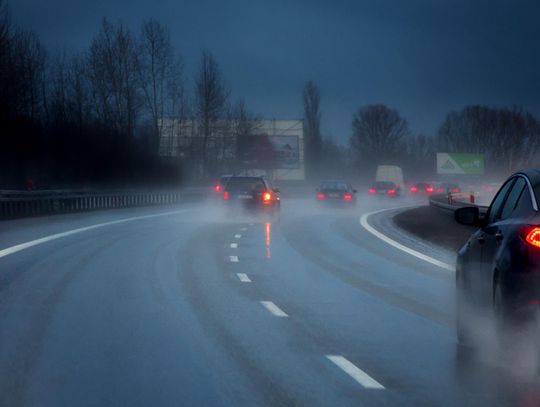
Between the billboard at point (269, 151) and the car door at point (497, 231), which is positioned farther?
the billboard at point (269, 151)

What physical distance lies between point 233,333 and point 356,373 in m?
2.45

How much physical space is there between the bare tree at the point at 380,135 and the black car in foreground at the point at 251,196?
378 feet

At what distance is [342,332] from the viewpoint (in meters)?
10.7

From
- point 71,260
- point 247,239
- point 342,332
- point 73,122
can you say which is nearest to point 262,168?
point 73,122

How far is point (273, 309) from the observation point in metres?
12.6

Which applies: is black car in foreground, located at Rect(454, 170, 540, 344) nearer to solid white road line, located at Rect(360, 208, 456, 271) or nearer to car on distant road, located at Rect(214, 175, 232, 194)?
solid white road line, located at Rect(360, 208, 456, 271)

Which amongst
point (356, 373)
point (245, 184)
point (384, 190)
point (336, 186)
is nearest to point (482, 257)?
point (356, 373)

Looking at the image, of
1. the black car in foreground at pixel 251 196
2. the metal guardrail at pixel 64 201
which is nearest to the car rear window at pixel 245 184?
the black car in foreground at pixel 251 196

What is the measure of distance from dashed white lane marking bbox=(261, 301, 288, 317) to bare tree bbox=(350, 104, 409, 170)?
143 meters

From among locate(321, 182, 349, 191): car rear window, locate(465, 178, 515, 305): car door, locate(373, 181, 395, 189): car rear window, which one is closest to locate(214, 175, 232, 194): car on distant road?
locate(321, 182, 349, 191): car rear window

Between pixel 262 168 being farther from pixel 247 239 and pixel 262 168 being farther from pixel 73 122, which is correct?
pixel 247 239

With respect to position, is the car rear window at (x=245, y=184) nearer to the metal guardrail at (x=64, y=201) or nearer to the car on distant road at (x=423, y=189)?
the metal guardrail at (x=64, y=201)

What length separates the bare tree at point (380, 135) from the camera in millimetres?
156000

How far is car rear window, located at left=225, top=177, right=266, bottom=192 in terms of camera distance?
40.7 metres
